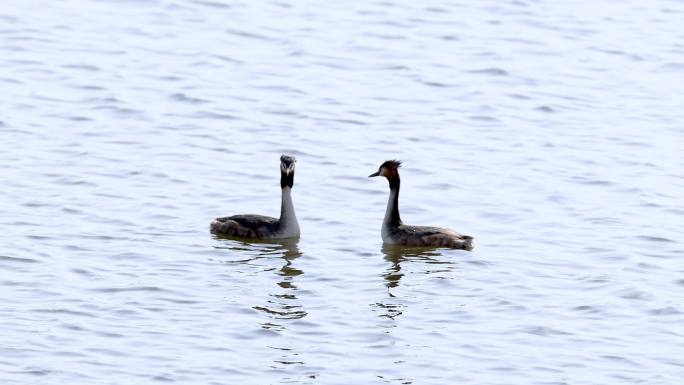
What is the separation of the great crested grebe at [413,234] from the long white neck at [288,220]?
1.13 m

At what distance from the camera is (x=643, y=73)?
31812 millimetres

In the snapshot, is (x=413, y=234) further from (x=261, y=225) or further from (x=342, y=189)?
(x=342, y=189)

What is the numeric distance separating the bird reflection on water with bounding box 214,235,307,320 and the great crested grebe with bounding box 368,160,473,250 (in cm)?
121

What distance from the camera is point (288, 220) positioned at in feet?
66.5

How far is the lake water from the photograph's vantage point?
52.1 feet

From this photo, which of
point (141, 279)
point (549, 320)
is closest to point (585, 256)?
point (549, 320)

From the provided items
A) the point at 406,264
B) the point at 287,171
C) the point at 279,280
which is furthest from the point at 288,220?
the point at 279,280

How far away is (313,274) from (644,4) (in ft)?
69.9

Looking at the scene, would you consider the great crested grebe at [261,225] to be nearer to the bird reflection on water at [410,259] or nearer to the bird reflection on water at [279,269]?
the bird reflection on water at [279,269]

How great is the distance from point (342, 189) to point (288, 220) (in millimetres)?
2892

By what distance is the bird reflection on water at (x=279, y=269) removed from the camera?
668 inches

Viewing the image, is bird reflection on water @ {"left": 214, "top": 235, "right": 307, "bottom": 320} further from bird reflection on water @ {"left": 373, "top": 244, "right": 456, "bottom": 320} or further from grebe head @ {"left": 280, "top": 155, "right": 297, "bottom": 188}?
bird reflection on water @ {"left": 373, "top": 244, "right": 456, "bottom": 320}

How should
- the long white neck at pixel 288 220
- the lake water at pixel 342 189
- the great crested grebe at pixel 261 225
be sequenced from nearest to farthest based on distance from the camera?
the lake water at pixel 342 189 < the great crested grebe at pixel 261 225 < the long white neck at pixel 288 220

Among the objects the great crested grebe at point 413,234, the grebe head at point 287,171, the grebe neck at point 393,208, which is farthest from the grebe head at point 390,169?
the grebe head at point 287,171
